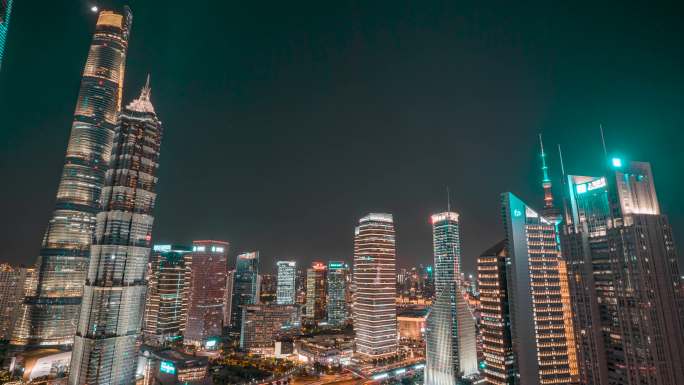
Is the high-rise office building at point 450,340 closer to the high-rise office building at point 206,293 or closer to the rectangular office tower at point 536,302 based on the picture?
the rectangular office tower at point 536,302

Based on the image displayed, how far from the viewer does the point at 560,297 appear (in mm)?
78438

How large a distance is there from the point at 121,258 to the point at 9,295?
91.1m

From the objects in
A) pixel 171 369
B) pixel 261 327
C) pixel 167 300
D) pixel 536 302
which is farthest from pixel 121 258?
pixel 536 302

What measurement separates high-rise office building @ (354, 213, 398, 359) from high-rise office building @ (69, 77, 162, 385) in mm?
72651

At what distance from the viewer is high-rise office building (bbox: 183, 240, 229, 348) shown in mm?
143125

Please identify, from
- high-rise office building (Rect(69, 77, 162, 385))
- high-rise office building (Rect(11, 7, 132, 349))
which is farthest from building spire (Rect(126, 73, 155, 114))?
high-rise office building (Rect(11, 7, 132, 349))

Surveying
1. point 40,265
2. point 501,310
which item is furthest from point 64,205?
point 501,310

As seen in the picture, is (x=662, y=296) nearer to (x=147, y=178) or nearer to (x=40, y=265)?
(x=147, y=178)

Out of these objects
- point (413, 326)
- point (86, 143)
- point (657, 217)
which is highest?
point (86, 143)

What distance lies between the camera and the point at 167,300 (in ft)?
468

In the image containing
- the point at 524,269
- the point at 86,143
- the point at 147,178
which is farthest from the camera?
the point at 86,143

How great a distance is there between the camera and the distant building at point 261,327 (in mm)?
134875

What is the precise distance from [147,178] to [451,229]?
149 metres

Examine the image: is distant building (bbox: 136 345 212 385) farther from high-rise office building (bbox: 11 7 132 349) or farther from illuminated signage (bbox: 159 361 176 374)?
high-rise office building (bbox: 11 7 132 349)
